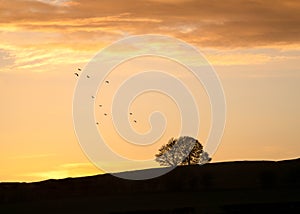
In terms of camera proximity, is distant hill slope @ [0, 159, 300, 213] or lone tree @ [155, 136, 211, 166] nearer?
distant hill slope @ [0, 159, 300, 213]

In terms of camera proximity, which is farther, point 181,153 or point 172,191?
point 181,153

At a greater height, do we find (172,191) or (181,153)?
(181,153)

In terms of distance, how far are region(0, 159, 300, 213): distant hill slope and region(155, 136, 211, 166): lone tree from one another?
87.1 ft

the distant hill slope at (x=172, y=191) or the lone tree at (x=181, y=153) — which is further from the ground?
the lone tree at (x=181, y=153)

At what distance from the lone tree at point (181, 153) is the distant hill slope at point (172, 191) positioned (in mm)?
26554

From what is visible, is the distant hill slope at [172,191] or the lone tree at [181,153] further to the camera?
the lone tree at [181,153]

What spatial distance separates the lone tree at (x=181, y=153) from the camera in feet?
406

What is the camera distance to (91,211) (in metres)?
55.2

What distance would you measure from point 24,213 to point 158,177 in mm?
27112

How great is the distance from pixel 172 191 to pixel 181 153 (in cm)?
4871

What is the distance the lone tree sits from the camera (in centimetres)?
12369

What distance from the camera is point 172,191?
250ft

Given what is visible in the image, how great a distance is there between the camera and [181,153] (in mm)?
124938

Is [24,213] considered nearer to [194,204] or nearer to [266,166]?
[194,204]
